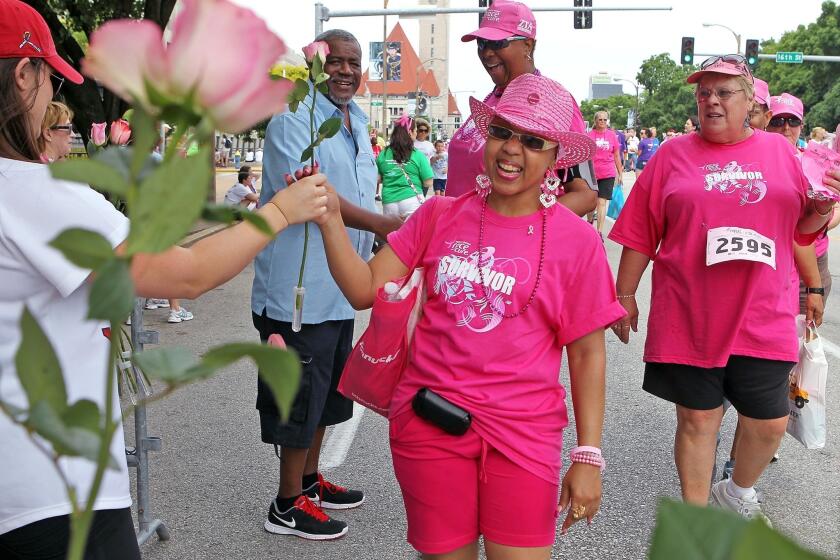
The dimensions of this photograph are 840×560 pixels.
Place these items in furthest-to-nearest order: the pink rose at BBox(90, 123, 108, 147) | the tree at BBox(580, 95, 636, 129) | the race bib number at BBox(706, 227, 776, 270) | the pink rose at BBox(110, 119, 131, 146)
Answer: the tree at BBox(580, 95, 636, 129)
the pink rose at BBox(90, 123, 108, 147)
the pink rose at BBox(110, 119, 131, 146)
the race bib number at BBox(706, 227, 776, 270)

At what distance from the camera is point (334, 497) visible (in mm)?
4375

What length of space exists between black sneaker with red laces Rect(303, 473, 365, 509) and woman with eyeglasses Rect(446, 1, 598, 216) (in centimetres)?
150

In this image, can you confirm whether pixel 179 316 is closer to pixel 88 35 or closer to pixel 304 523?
pixel 304 523

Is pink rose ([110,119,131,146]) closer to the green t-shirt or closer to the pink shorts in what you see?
the pink shorts

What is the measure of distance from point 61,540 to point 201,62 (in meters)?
1.40

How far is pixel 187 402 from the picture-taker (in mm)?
6156

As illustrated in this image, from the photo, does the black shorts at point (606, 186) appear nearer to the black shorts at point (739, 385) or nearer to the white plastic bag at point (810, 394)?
the white plastic bag at point (810, 394)

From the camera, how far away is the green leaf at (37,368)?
60 cm

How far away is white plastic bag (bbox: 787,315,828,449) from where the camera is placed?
4.16m

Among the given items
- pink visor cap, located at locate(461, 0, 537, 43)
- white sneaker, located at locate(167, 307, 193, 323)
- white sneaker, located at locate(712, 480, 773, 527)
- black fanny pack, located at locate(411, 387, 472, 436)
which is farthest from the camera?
white sneaker, located at locate(167, 307, 193, 323)

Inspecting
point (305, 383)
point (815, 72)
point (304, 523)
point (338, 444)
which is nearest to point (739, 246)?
point (305, 383)

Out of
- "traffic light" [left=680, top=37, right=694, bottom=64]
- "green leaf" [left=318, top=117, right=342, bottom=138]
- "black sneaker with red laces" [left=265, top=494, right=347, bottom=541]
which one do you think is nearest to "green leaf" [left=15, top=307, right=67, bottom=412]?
"green leaf" [left=318, top=117, right=342, bottom=138]

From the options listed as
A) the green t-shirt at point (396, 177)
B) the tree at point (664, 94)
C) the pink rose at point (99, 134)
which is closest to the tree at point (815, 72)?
the tree at point (664, 94)

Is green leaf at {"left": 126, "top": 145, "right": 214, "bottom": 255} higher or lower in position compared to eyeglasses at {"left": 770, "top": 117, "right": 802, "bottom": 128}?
higher
